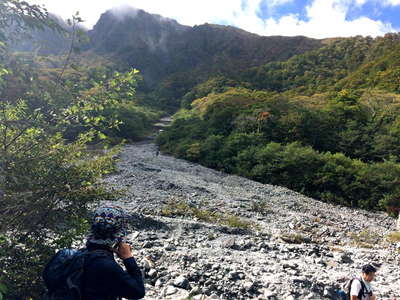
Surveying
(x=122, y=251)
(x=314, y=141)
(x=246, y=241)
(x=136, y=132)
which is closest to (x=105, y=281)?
(x=122, y=251)

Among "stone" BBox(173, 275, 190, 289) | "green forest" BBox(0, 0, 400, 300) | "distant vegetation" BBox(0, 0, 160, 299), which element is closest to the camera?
"distant vegetation" BBox(0, 0, 160, 299)

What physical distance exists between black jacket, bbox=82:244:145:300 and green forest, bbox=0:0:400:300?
1.85 feet

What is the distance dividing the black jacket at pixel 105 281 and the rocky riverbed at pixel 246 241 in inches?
73.1

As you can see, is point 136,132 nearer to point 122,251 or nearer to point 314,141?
point 314,141

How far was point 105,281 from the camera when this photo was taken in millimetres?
2016

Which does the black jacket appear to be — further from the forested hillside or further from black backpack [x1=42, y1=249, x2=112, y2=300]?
the forested hillside

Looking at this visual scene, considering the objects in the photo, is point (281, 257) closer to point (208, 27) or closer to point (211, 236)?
point (211, 236)

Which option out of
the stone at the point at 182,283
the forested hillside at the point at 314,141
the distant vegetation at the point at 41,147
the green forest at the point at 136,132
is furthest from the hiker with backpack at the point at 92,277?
the forested hillside at the point at 314,141

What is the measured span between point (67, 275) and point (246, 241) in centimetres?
710

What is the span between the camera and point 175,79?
76625mm

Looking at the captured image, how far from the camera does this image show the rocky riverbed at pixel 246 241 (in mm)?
5750

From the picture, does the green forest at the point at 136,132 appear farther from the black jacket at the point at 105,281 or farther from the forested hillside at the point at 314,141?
the black jacket at the point at 105,281

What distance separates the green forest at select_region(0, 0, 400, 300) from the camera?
270cm

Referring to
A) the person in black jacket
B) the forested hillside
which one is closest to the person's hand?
the person in black jacket
